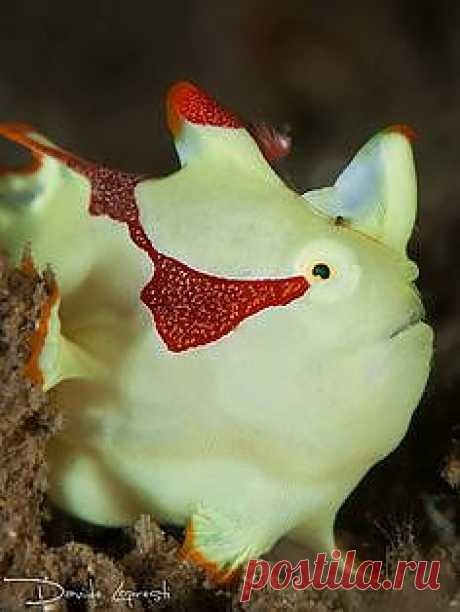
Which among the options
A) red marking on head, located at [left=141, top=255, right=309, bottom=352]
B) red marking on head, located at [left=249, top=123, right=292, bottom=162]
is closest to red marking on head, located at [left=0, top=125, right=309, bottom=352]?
red marking on head, located at [left=141, top=255, right=309, bottom=352]

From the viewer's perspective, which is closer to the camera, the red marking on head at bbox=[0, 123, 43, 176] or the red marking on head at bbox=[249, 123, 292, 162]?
the red marking on head at bbox=[0, 123, 43, 176]

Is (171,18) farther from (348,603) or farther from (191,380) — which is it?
(348,603)

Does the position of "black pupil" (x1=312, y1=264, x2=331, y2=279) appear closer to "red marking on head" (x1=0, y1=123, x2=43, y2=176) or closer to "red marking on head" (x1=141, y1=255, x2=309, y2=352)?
"red marking on head" (x1=141, y1=255, x2=309, y2=352)

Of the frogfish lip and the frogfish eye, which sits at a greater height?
the frogfish eye
